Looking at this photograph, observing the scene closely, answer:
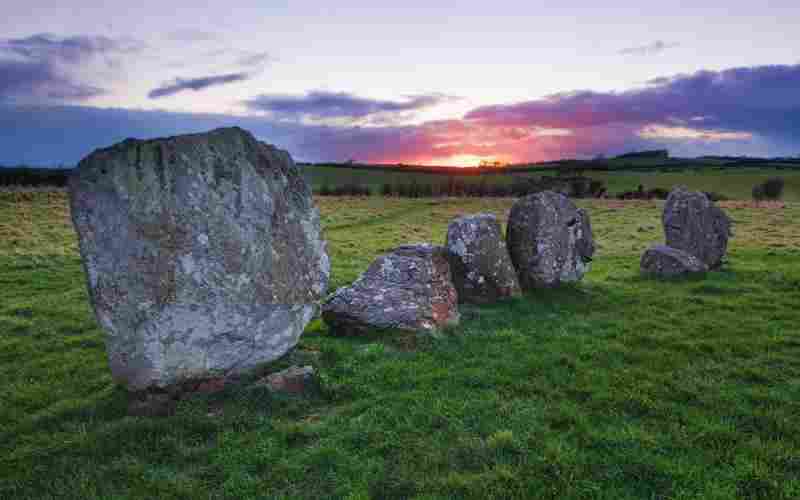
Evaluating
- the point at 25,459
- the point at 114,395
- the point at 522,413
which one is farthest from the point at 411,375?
the point at 25,459

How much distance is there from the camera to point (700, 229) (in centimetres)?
1758

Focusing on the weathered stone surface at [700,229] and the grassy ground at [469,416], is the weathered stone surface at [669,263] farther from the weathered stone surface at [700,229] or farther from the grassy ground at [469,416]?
the grassy ground at [469,416]

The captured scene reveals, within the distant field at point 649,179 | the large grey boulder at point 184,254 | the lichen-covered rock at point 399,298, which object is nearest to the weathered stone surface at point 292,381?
the large grey boulder at point 184,254

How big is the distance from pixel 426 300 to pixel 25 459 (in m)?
7.02

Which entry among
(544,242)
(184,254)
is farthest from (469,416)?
(544,242)

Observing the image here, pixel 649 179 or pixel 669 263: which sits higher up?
pixel 649 179

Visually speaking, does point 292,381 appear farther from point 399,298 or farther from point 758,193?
point 758,193

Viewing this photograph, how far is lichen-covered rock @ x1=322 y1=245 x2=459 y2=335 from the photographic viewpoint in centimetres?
1046

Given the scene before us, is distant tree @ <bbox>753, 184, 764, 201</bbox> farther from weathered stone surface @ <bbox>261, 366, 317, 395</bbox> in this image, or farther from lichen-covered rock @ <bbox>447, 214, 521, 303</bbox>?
weathered stone surface @ <bbox>261, 366, 317, 395</bbox>

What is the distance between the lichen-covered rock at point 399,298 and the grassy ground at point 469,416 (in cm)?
38

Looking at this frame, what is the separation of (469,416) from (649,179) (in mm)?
78325

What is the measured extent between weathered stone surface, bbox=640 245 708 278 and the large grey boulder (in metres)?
12.5

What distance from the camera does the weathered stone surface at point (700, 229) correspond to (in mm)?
17516

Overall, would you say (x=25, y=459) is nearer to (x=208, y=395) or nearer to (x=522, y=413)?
(x=208, y=395)
